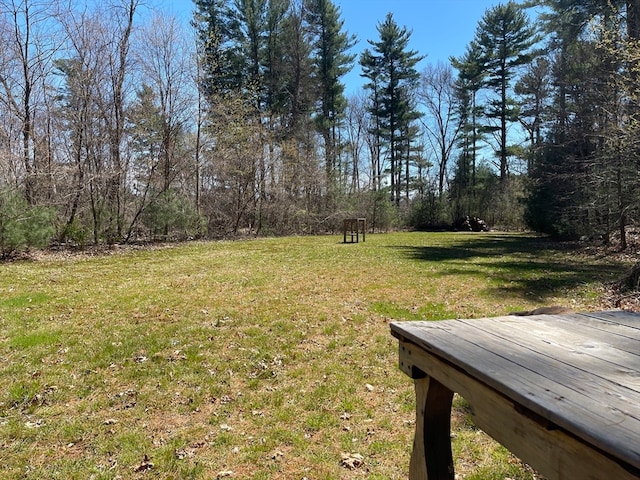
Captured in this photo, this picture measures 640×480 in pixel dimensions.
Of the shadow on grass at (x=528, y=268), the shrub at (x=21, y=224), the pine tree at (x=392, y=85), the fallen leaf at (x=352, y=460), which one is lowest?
the fallen leaf at (x=352, y=460)

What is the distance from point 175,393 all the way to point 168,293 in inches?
146

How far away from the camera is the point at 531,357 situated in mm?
1302

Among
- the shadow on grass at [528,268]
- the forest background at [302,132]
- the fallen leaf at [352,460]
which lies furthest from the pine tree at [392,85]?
the fallen leaf at [352,460]

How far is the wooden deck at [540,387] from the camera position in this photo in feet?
2.97

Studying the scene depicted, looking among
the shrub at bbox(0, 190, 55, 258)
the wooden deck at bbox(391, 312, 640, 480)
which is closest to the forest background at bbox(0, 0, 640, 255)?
the shrub at bbox(0, 190, 55, 258)

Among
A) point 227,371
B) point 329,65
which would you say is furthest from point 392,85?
point 227,371

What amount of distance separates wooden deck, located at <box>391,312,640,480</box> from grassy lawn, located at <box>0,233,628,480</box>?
1115mm

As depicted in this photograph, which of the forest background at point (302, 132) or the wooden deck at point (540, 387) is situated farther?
the forest background at point (302, 132)

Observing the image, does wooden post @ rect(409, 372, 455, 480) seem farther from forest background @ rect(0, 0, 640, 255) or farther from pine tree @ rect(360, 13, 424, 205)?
pine tree @ rect(360, 13, 424, 205)

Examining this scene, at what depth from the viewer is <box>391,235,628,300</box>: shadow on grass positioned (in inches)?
Result: 288

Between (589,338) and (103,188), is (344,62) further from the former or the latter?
(589,338)

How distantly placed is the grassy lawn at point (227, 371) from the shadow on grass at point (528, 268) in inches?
4.3

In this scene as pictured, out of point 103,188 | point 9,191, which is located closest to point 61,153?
point 103,188

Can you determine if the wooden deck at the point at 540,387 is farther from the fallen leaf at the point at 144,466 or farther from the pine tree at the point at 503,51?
the pine tree at the point at 503,51
